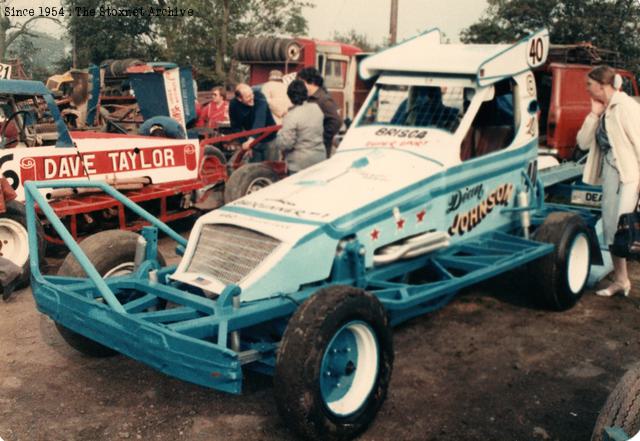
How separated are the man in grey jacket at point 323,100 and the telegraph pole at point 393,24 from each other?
32.3ft

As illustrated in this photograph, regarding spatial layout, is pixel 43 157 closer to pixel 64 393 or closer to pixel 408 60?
pixel 64 393

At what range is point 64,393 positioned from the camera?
4445 millimetres

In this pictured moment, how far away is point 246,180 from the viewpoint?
862 centimetres

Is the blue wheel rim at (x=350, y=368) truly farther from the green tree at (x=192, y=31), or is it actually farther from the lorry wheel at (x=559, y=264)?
the green tree at (x=192, y=31)

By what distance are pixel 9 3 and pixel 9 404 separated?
18.1ft

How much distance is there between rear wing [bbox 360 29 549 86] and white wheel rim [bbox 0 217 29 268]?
3.58 m

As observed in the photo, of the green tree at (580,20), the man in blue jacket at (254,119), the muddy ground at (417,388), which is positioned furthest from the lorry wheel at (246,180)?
the green tree at (580,20)

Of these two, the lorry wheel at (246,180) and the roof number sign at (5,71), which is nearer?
the roof number sign at (5,71)

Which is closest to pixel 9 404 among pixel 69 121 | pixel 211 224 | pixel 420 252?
pixel 211 224

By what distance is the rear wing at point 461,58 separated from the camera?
18.2ft

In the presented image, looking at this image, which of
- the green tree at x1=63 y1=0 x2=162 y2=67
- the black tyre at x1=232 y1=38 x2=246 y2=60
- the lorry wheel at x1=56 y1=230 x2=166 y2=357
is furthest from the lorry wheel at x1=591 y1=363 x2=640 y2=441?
the black tyre at x1=232 y1=38 x2=246 y2=60

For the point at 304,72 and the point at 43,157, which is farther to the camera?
the point at 304,72

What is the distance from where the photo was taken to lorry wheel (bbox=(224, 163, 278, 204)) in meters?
8.51

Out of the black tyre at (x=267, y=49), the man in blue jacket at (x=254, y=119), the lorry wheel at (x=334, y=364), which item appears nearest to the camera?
the lorry wheel at (x=334, y=364)
